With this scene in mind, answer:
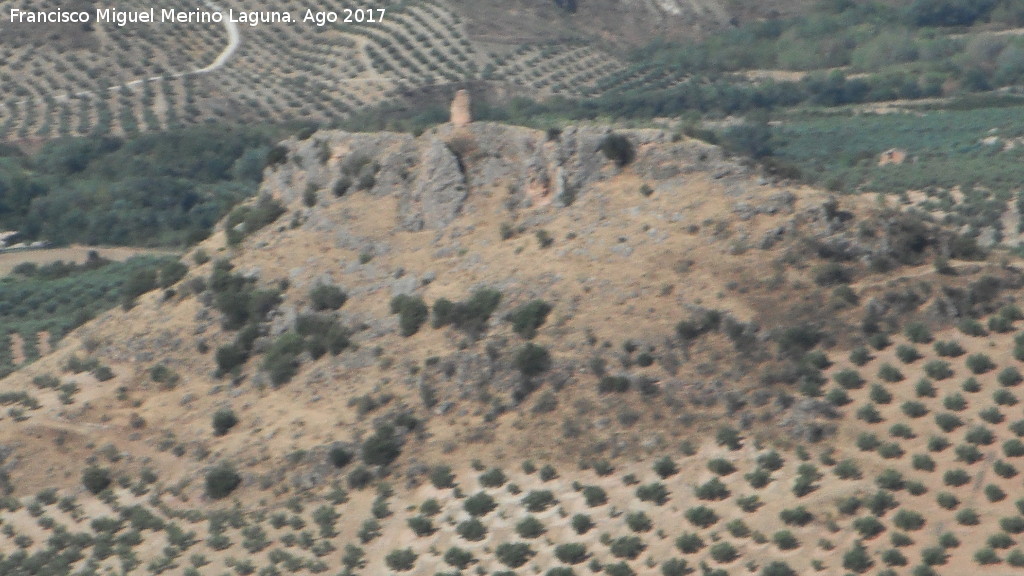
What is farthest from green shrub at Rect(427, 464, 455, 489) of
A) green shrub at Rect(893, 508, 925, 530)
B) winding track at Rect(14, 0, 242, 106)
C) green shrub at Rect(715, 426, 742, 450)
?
winding track at Rect(14, 0, 242, 106)

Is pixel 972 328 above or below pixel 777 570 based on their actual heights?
above

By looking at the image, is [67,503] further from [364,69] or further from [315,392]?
[364,69]

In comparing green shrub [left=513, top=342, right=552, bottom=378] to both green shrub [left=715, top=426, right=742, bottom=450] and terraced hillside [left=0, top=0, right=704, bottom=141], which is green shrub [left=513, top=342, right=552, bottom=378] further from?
terraced hillside [left=0, top=0, right=704, bottom=141]

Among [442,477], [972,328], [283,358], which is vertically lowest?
[442,477]

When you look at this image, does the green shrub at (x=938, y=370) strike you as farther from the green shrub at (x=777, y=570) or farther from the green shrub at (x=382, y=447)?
the green shrub at (x=382, y=447)

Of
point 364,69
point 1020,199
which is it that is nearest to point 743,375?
point 1020,199

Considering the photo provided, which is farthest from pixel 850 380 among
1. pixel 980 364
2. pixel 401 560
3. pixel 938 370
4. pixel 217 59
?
pixel 217 59

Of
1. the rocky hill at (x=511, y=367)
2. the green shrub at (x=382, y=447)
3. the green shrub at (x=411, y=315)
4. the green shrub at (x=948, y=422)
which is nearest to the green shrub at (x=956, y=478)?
the rocky hill at (x=511, y=367)

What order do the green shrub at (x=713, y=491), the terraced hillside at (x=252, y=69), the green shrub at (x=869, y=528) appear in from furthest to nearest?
1. the terraced hillside at (x=252, y=69)
2. the green shrub at (x=713, y=491)
3. the green shrub at (x=869, y=528)

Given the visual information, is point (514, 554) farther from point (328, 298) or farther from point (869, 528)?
point (328, 298)
